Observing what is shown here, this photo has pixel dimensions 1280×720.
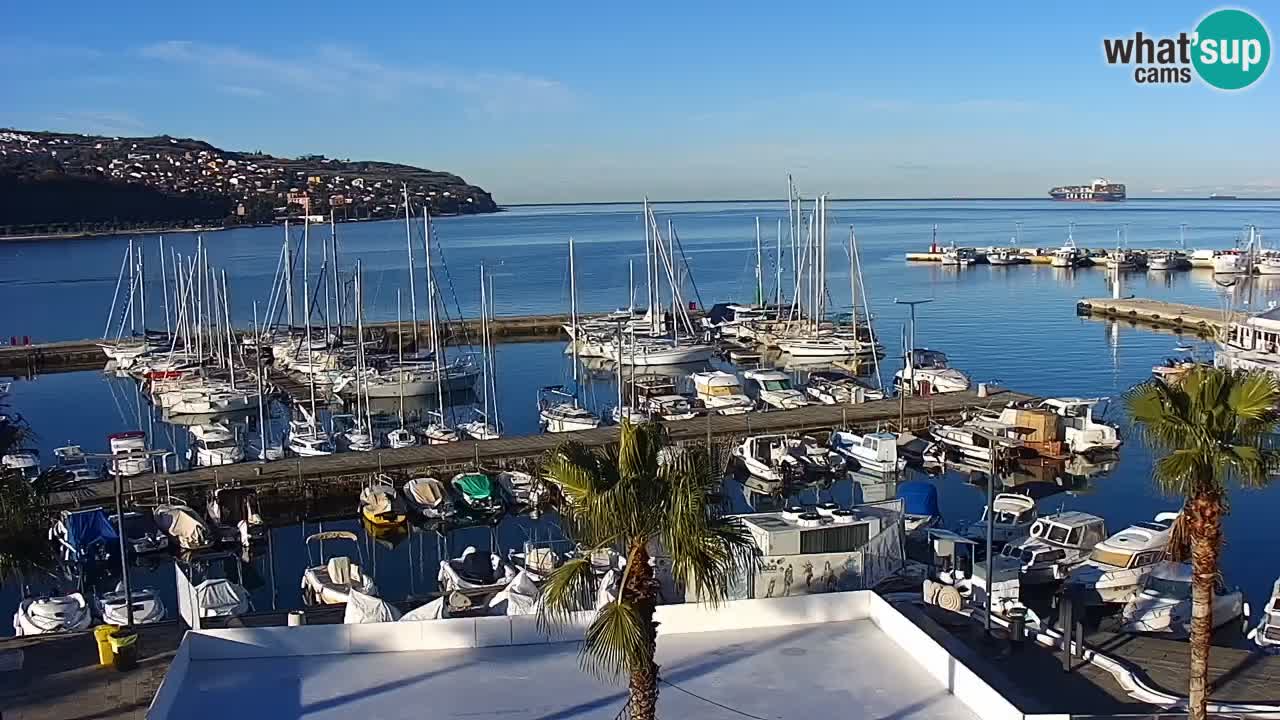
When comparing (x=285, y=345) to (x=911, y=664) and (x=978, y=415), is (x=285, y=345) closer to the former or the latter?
(x=978, y=415)

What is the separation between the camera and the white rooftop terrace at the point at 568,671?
12.3 meters

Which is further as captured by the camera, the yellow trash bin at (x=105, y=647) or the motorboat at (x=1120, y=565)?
the motorboat at (x=1120, y=565)

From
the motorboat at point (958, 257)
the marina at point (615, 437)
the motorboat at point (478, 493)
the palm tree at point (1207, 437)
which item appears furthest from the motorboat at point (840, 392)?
the motorboat at point (958, 257)

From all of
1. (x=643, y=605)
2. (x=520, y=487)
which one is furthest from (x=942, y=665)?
→ (x=520, y=487)

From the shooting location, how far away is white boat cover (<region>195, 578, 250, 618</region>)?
22.3 m

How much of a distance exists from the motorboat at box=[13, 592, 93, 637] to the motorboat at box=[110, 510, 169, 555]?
546 centimetres

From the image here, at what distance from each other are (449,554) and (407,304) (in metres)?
71.5

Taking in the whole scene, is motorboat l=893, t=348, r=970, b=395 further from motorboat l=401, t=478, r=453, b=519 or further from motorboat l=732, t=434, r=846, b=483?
motorboat l=401, t=478, r=453, b=519

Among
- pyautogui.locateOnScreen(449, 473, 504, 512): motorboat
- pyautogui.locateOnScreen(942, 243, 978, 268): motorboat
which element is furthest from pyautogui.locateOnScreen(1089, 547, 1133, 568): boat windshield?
pyautogui.locateOnScreen(942, 243, 978, 268): motorboat

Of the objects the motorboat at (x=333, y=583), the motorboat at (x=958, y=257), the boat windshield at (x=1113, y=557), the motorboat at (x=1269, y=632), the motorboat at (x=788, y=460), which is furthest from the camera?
the motorboat at (x=958, y=257)

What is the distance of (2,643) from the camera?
49.8 feet

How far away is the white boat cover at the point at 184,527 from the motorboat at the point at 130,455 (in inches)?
182

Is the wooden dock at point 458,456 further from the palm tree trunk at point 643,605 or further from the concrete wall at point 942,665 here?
the palm tree trunk at point 643,605

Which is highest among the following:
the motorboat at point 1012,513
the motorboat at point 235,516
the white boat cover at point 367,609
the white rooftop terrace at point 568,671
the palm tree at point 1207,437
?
the palm tree at point 1207,437
